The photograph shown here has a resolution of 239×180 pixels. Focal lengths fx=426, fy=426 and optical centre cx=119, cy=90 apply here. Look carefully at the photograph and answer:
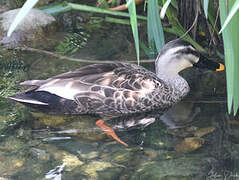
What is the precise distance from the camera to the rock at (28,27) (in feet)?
20.1

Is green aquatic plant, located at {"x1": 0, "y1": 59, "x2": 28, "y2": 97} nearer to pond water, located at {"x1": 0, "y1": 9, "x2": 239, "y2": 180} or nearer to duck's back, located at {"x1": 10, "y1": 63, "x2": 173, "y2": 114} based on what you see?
pond water, located at {"x1": 0, "y1": 9, "x2": 239, "y2": 180}

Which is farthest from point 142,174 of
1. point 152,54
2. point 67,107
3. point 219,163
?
point 152,54

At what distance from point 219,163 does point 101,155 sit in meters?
1.08

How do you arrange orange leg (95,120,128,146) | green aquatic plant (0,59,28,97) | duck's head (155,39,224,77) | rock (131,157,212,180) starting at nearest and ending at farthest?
rock (131,157,212,180), orange leg (95,120,128,146), duck's head (155,39,224,77), green aquatic plant (0,59,28,97)

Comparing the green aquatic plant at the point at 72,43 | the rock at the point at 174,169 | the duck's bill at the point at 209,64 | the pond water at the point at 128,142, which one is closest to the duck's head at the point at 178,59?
the duck's bill at the point at 209,64

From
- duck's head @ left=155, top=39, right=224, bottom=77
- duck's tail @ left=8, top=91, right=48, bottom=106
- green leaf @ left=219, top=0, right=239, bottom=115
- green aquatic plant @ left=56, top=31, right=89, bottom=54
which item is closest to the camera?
green leaf @ left=219, top=0, right=239, bottom=115

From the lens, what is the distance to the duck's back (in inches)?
180

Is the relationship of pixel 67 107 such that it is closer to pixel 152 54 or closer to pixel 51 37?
pixel 152 54

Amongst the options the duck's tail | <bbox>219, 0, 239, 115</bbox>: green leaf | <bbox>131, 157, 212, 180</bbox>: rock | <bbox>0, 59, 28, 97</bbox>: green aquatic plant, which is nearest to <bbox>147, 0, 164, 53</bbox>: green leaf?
<bbox>219, 0, 239, 115</bbox>: green leaf

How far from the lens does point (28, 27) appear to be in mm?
6277

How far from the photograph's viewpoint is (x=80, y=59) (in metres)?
5.70

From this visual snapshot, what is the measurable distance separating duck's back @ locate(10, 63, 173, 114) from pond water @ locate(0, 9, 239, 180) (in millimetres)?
158

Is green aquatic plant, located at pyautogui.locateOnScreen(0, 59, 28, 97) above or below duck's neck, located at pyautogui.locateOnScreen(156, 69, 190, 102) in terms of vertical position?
above

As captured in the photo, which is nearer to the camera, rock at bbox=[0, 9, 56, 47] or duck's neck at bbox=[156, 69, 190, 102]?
duck's neck at bbox=[156, 69, 190, 102]
